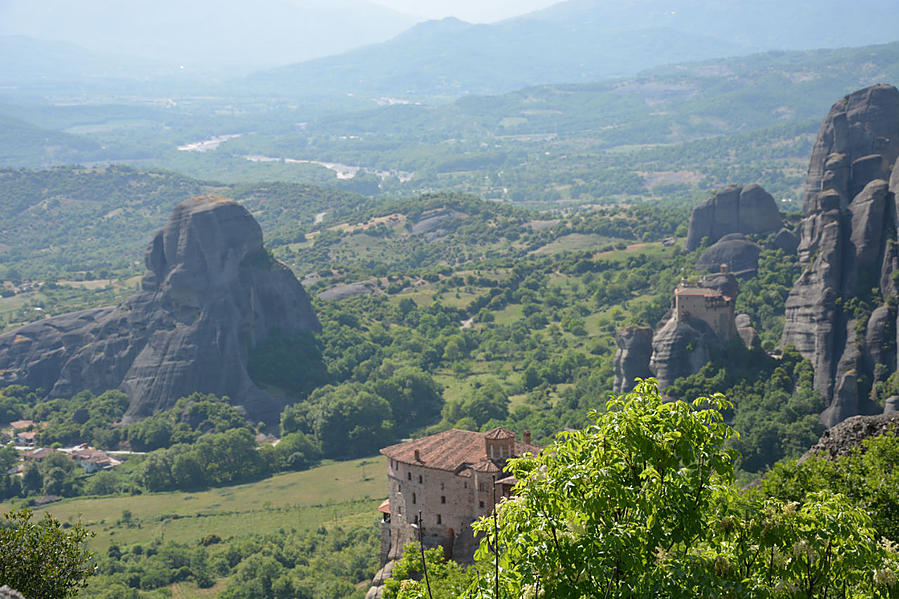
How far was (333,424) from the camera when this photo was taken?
398 ft

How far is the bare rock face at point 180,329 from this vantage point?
134m

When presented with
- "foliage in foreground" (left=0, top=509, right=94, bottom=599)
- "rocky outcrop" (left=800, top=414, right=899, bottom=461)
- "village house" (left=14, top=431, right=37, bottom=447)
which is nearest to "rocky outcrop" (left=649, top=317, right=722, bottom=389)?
"rocky outcrop" (left=800, top=414, right=899, bottom=461)

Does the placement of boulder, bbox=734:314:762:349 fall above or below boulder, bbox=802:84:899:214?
below

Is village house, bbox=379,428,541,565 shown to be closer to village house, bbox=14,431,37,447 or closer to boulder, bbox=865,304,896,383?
boulder, bbox=865,304,896,383

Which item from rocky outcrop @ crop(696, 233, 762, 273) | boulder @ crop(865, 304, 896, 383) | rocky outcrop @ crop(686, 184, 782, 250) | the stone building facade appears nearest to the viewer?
boulder @ crop(865, 304, 896, 383)

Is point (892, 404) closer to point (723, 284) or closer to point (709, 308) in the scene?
point (709, 308)

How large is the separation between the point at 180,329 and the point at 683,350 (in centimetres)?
6648

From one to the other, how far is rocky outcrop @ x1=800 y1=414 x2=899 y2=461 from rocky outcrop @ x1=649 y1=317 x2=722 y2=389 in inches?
1783

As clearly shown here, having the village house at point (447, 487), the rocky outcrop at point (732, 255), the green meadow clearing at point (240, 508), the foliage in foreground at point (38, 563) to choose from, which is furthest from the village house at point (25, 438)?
the foliage in foreground at point (38, 563)

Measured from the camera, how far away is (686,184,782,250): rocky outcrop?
146375mm

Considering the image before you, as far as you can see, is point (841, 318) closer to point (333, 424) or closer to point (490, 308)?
point (333, 424)

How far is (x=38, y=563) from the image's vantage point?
113 feet

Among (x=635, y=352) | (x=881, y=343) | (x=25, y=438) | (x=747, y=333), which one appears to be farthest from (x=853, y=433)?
(x=25, y=438)

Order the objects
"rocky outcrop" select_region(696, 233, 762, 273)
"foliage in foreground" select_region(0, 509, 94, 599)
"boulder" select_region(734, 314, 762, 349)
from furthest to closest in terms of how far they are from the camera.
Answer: "rocky outcrop" select_region(696, 233, 762, 273)
"boulder" select_region(734, 314, 762, 349)
"foliage in foreground" select_region(0, 509, 94, 599)
